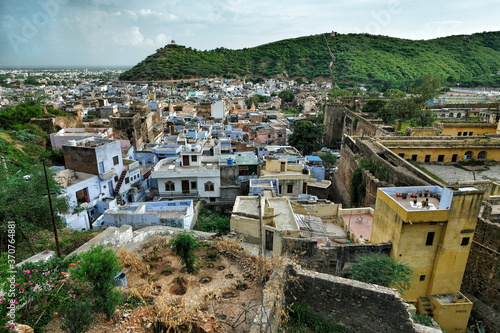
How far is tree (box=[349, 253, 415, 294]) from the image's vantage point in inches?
383

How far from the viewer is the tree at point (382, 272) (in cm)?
973

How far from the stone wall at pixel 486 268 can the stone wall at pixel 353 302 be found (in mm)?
7744

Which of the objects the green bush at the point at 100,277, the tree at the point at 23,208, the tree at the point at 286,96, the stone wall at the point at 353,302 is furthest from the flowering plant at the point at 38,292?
the tree at the point at 286,96

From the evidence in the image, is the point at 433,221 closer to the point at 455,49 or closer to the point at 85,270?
the point at 85,270

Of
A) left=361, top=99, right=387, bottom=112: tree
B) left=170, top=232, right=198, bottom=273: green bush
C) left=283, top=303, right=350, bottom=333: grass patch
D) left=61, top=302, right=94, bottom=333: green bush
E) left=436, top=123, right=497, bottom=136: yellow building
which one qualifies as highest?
left=361, top=99, right=387, bottom=112: tree

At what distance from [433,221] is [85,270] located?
35.9ft

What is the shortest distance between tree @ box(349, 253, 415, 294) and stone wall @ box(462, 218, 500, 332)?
4.28 metres

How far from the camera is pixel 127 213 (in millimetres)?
14883

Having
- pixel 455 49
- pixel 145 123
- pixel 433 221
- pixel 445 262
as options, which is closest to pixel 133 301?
pixel 433 221

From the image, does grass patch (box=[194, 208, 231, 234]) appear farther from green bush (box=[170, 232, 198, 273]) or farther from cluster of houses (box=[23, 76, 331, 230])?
green bush (box=[170, 232, 198, 273])

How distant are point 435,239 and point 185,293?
30.3 feet

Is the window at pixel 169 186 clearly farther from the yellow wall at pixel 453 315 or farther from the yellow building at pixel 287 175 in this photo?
the yellow wall at pixel 453 315

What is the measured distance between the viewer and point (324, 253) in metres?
12.0

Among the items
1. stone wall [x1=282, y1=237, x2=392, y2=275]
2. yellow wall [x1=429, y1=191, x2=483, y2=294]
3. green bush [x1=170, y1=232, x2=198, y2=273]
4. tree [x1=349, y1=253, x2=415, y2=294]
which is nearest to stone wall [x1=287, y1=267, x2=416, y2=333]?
tree [x1=349, y1=253, x2=415, y2=294]
